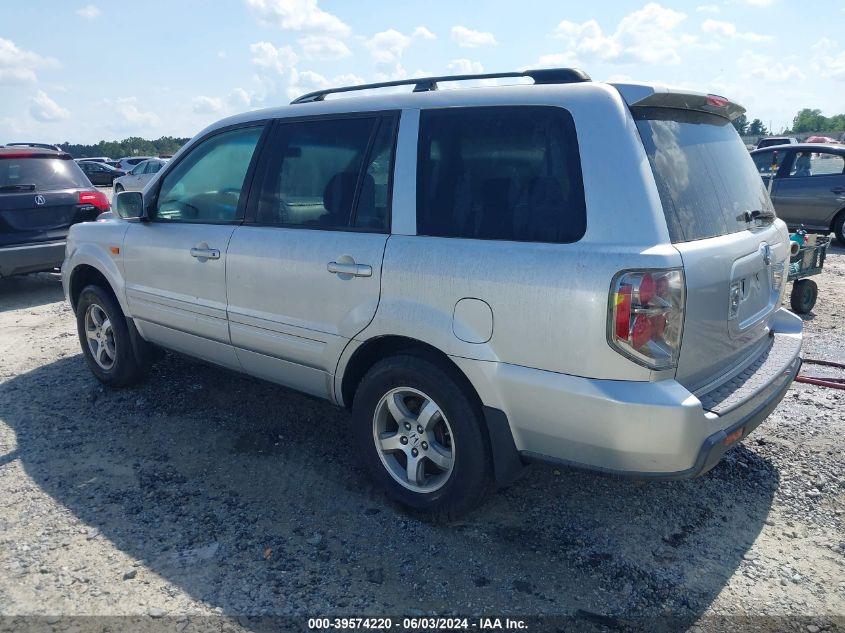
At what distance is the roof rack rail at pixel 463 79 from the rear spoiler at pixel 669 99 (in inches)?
9.3

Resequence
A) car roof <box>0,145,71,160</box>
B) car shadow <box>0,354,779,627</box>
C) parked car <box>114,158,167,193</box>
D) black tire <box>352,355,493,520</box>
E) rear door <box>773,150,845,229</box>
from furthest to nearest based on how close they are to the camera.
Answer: parked car <box>114,158,167,193</box>, rear door <box>773,150,845,229</box>, car roof <box>0,145,71,160</box>, black tire <box>352,355,493,520</box>, car shadow <box>0,354,779,627</box>

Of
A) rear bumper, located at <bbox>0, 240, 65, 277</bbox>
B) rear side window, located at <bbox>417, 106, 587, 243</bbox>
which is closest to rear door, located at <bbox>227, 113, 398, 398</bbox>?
rear side window, located at <bbox>417, 106, 587, 243</bbox>

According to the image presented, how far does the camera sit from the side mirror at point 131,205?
4590 millimetres

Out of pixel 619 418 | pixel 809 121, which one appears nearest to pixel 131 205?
pixel 619 418

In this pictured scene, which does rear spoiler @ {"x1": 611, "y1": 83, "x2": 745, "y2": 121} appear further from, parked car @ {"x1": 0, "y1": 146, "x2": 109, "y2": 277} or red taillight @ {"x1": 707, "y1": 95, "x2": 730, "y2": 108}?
parked car @ {"x1": 0, "y1": 146, "x2": 109, "y2": 277}

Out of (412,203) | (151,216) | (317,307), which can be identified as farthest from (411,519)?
(151,216)

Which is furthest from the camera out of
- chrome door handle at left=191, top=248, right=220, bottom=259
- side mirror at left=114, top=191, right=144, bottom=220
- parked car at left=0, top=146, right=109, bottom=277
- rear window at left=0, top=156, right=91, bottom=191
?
rear window at left=0, top=156, right=91, bottom=191

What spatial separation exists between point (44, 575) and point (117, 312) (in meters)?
2.38

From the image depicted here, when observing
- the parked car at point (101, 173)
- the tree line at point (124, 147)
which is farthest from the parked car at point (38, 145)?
the tree line at point (124, 147)

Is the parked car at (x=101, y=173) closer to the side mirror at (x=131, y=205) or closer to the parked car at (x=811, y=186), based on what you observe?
the parked car at (x=811, y=186)

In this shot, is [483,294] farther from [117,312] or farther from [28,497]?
[117,312]

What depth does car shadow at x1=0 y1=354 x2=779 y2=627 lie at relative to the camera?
9.14 ft

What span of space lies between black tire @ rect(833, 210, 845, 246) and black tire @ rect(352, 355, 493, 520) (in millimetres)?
10421

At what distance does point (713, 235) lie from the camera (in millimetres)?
2855
